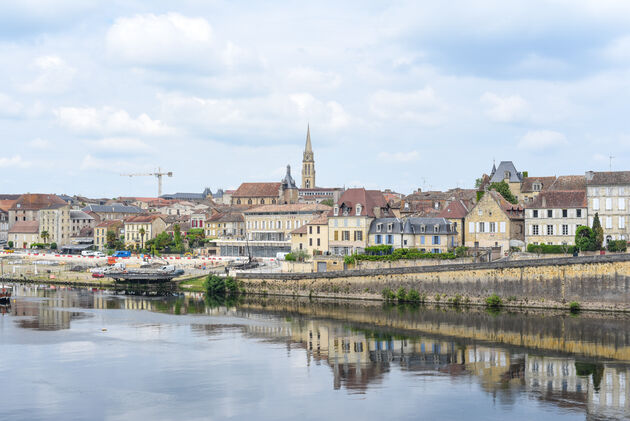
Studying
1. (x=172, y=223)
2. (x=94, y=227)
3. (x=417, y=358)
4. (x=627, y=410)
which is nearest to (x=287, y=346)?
(x=417, y=358)

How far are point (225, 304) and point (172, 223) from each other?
2257 inches

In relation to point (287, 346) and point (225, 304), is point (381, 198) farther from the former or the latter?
point (287, 346)

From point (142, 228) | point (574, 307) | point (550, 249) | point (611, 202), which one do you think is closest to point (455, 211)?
point (550, 249)

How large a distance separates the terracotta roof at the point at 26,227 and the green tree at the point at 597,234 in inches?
3787

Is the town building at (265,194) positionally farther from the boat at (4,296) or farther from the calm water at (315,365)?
the calm water at (315,365)

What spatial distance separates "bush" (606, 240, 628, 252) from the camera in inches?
2499

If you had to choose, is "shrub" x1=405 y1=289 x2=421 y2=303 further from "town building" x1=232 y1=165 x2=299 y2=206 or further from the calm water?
"town building" x1=232 y1=165 x2=299 y2=206

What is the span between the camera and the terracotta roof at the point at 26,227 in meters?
132

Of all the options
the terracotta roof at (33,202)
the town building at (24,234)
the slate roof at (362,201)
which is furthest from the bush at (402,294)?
the terracotta roof at (33,202)

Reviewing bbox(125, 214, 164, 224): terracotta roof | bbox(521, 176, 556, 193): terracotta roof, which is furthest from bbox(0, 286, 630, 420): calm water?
bbox(125, 214, 164, 224): terracotta roof

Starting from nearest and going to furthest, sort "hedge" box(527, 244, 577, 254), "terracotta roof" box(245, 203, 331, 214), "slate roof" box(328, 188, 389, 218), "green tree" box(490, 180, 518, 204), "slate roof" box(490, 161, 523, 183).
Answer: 1. "hedge" box(527, 244, 577, 254)
2. "slate roof" box(328, 188, 389, 218)
3. "green tree" box(490, 180, 518, 204)
4. "slate roof" box(490, 161, 523, 183)
5. "terracotta roof" box(245, 203, 331, 214)

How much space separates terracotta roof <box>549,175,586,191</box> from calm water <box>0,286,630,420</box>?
26.0m

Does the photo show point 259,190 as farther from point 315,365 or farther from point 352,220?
point 315,365

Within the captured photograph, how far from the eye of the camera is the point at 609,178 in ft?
220
